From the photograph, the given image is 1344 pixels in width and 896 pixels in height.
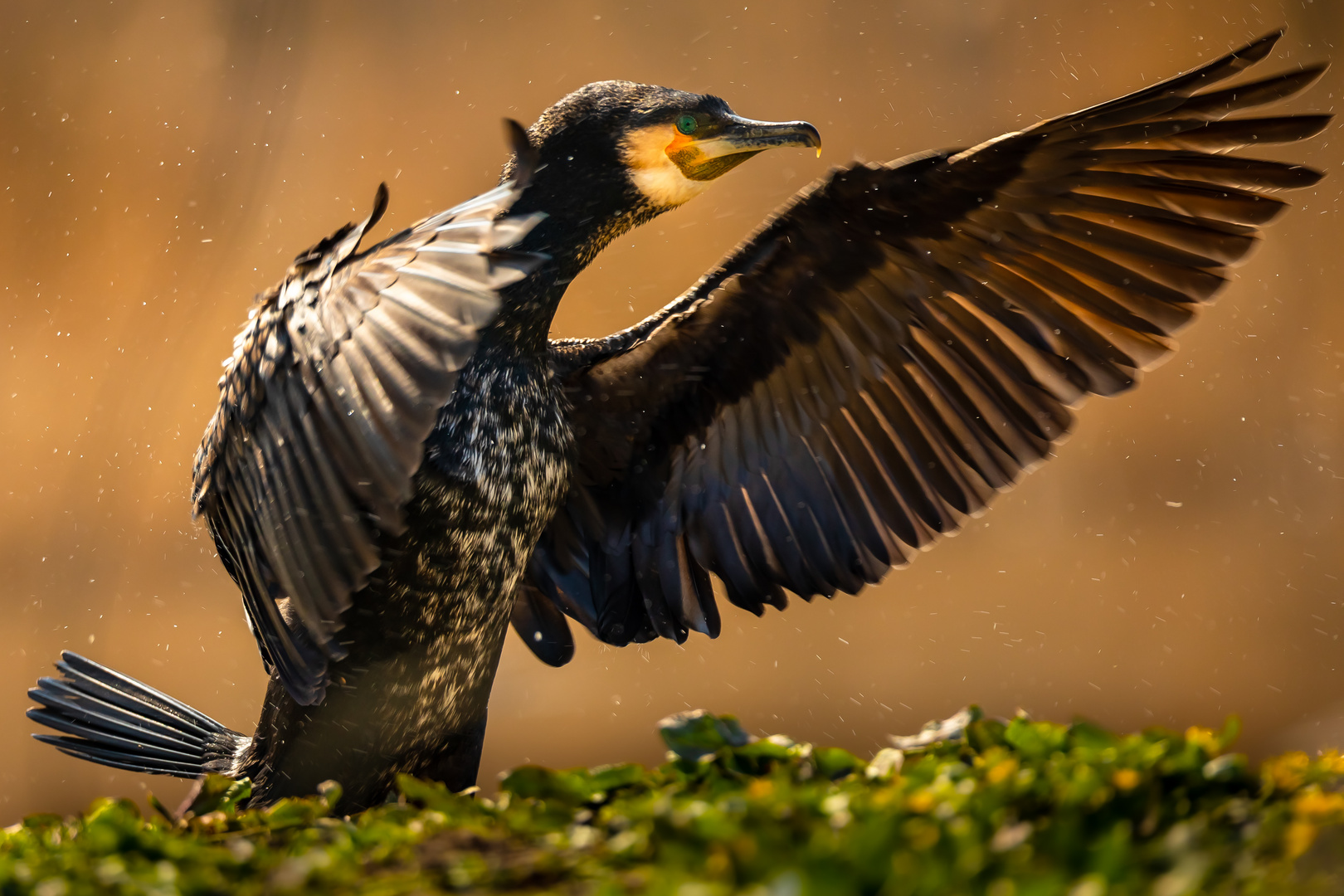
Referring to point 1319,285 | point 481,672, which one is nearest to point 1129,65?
point 1319,285

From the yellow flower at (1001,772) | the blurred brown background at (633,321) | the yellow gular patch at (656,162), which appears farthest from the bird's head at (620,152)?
the blurred brown background at (633,321)

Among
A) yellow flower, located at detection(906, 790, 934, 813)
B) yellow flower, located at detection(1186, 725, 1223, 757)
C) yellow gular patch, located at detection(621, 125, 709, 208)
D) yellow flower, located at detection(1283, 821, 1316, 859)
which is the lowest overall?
yellow flower, located at detection(1283, 821, 1316, 859)

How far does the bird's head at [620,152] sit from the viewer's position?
203 centimetres

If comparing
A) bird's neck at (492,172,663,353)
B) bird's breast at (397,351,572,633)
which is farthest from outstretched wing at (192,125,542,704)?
bird's neck at (492,172,663,353)

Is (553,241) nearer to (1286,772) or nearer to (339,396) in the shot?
(339,396)

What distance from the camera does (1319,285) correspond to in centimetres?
509

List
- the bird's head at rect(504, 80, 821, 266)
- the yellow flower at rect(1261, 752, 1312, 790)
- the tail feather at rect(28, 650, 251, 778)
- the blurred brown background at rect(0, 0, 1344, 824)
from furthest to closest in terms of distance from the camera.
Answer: the blurred brown background at rect(0, 0, 1344, 824) → the tail feather at rect(28, 650, 251, 778) → the bird's head at rect(504, 80, 821, 266) → the yellow flower at rect(1261, 752, 1312, 790)

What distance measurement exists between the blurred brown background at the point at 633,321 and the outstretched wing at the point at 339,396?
131 inches

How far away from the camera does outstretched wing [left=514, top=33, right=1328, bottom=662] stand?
6.31ft

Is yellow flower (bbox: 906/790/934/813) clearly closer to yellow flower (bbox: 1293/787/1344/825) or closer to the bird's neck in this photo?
yellow flower (bbox: 1293/787/1344/825)

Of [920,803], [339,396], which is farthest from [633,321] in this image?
[920,803]

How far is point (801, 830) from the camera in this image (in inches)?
33.6

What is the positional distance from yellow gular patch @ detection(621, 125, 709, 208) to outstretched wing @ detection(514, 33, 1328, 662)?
0.17 m

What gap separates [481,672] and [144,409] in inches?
140
